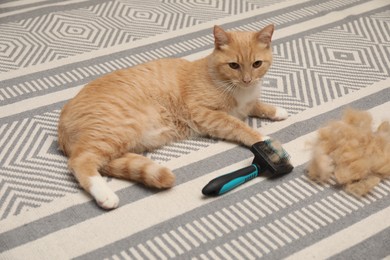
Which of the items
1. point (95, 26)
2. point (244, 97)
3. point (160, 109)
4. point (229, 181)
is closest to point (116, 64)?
point (95, 26)

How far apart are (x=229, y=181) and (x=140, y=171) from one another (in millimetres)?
216

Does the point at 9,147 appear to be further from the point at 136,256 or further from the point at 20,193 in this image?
the point at 136,256

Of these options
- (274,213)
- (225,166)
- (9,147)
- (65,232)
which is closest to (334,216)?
(274,213)

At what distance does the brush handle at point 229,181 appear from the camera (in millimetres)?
1129

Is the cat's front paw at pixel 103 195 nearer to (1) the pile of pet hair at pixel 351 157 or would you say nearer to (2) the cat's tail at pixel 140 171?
(2) the cat's tail at pixel 140 171

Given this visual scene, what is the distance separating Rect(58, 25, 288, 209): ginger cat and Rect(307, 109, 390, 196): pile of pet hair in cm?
18

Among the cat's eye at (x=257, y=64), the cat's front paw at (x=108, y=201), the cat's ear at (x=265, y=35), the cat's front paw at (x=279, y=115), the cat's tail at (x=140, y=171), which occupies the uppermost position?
the cat's ear at (x=265, y=35)

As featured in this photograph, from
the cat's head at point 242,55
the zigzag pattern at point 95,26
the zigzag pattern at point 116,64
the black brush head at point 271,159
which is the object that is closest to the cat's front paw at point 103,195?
the black brush head at point 271,159

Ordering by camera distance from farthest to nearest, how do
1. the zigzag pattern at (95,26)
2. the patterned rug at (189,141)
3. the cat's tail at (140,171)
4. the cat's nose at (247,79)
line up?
the zigzag pattern at (95,26), the cat's nose at (247,79), the cat's tail at (140,171), the patterned rug at (189,141)

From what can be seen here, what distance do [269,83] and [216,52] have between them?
36cm

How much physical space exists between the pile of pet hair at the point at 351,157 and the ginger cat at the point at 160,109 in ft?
0.58

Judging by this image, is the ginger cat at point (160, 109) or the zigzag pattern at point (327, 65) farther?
the zigzag pattern at point (327, 65)

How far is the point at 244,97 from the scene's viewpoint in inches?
54.1

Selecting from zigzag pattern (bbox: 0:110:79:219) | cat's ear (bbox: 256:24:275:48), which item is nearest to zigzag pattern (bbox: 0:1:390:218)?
zigzag pattern (bbox: 0:110:79:219)
